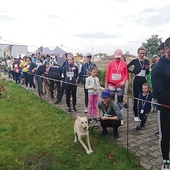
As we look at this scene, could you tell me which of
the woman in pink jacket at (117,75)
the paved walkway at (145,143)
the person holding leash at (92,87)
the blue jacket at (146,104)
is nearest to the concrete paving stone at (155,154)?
the paved walkway at (145,143)

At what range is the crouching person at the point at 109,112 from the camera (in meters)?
4.55

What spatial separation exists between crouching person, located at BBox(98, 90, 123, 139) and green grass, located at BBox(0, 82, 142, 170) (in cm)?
37

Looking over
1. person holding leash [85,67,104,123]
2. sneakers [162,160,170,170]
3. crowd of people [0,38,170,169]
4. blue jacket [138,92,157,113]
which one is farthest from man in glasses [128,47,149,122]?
sneakers [162,160,170,170]

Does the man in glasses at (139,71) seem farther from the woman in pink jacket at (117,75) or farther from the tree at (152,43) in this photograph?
the tree at (152,43)

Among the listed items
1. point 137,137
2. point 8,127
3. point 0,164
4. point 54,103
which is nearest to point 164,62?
point 137,137

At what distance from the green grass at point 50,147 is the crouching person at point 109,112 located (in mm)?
371

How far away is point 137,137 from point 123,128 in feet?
2.22

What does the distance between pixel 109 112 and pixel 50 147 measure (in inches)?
59.2

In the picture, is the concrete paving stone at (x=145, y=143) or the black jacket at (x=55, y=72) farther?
the black jacket at (x=55, y=72)

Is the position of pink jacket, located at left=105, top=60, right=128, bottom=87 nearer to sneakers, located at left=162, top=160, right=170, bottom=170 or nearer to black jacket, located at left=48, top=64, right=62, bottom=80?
sneakers, located at left=162, top=160, right=170, bottom=170

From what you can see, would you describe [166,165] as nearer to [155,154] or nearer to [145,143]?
[155,154]

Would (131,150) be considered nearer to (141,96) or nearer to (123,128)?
(123,128)

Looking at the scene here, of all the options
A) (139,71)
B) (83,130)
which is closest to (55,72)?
(139,71)

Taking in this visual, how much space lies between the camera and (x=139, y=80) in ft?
18.7
